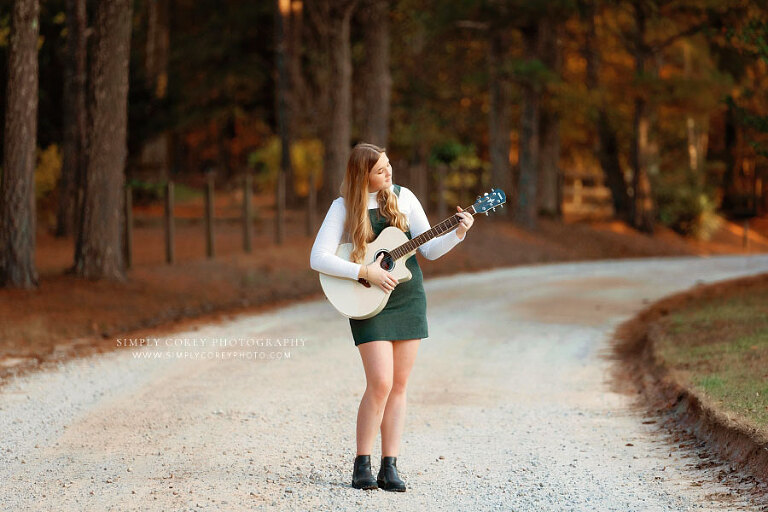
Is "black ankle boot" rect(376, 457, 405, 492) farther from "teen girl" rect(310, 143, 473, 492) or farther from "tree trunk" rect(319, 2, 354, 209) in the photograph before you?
"tree trunk" rect(319, 2, 354, 209)

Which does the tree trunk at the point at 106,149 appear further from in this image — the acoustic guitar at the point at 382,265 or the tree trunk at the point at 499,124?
the tree trunk at the point at 499,124

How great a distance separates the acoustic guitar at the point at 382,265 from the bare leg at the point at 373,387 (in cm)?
21

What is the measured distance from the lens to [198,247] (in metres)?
21.4

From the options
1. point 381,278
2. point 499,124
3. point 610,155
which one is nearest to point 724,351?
point 381,278

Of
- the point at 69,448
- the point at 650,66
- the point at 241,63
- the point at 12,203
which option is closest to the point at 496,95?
the point at 650,66

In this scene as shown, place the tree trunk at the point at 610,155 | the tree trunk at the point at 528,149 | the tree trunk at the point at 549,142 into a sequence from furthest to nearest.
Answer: the tree trunk at the point at 610,155, the tree trunk at the point at 549,142, the tree trunk at the point at 528,149

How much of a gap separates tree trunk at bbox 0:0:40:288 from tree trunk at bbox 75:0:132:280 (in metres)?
1.40

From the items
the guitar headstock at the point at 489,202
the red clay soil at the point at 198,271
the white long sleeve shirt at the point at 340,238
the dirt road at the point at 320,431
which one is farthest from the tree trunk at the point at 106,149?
the guitar headstock at the point at 489,202

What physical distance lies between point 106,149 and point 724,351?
30.7 ft

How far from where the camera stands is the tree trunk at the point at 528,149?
30.5 metres

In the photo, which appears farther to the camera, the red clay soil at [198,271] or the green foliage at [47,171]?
the green foliage at [47,171]

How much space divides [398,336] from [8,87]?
995cm

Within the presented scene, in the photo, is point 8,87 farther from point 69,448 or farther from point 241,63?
point 241,63

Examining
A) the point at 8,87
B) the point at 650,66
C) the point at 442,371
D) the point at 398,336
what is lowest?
the point at 442,371
